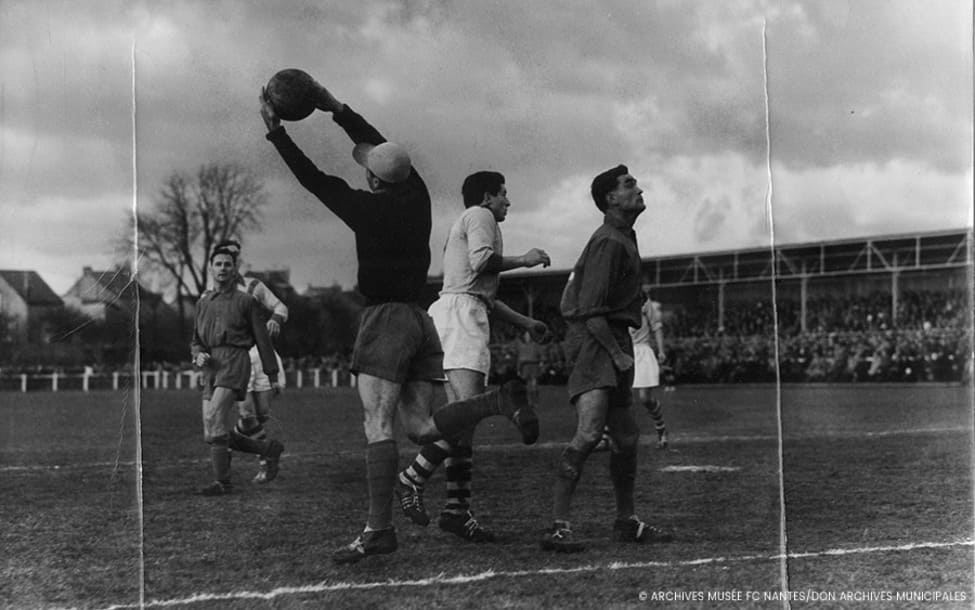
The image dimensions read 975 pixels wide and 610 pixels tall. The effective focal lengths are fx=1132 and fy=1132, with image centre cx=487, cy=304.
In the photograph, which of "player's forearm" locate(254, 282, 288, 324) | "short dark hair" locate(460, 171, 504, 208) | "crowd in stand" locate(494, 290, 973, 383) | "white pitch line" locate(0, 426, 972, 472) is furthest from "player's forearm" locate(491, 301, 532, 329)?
"crowd in stand" locate(494, 290, 973, 383)

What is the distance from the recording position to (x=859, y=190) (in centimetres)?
566

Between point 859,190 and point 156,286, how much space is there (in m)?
3.42

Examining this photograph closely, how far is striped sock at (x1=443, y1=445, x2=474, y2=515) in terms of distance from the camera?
189 inches

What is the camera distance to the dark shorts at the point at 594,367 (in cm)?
462

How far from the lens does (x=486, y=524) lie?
4953 mm

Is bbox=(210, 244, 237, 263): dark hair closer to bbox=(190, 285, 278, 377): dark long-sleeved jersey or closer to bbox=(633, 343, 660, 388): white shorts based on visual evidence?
bbox=(190, 285, 278, 377): dark long-sleeved jersey

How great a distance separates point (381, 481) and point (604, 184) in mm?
1541

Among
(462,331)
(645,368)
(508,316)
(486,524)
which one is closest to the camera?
(462,331)

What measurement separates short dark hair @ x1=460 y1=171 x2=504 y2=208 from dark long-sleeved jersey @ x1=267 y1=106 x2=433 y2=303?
0.86ft

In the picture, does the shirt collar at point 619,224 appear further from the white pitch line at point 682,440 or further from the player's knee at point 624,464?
the white pitch line at point 682,440

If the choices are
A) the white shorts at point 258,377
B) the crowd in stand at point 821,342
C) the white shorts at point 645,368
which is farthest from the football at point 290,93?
the white shorts at point 645,368

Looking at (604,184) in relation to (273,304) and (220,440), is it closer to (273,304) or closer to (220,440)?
(273,304)

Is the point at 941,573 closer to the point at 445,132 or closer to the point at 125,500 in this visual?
the point at 445,132

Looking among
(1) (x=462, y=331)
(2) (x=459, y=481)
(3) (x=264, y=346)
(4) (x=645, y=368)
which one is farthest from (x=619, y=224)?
(4) (x=645, y=368)
